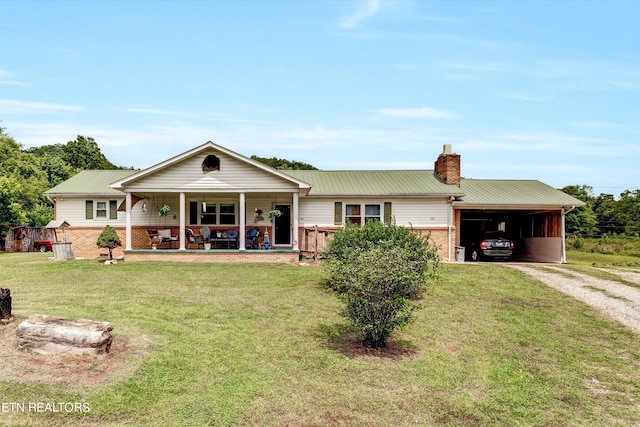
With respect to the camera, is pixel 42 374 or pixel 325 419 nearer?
pixel 325 419

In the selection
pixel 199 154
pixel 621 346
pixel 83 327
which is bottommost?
pixel 621 346

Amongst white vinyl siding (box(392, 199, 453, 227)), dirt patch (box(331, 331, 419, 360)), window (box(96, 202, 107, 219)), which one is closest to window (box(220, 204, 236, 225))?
window (box(96, 202, 107, 219))

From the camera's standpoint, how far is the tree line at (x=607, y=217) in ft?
138

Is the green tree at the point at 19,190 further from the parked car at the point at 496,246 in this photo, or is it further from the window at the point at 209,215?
the parked car at the point at 496,246

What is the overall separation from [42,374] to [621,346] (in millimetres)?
9940

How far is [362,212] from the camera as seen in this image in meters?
20.9

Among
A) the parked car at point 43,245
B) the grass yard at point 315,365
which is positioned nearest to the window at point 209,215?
the grass yard at point 315,365

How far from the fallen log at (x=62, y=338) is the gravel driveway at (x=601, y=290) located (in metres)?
10.5

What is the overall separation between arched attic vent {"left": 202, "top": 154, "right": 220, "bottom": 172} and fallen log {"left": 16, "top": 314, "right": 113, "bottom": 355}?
12500mm

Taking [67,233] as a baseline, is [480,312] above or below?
below

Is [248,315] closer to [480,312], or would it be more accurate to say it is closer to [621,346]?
[480,312]

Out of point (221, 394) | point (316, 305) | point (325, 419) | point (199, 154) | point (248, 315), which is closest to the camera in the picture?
point (325, 419)

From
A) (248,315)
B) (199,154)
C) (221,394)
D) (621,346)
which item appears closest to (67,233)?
(199,154)

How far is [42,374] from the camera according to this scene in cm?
580
